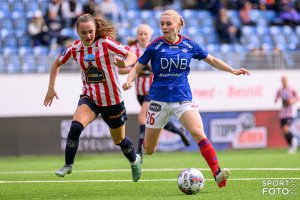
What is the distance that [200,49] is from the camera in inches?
413

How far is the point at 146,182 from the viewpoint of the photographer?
11508mm

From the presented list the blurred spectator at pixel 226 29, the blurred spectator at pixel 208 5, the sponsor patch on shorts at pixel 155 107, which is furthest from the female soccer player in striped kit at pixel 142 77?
the blurred spectator at pixel 208 5

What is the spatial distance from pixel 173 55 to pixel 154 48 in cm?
28

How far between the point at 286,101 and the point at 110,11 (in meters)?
5.74

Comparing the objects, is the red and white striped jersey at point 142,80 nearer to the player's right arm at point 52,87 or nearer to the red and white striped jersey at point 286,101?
the player's right arm at point 52,87

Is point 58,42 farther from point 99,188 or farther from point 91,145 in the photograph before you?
point 99,188

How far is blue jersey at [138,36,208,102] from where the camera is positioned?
10258 millimetres

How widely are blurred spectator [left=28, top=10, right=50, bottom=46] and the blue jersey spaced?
11.6 meters

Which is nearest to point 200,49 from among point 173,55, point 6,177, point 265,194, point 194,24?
point 173,55

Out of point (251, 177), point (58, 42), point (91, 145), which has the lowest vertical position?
point (91, 145)

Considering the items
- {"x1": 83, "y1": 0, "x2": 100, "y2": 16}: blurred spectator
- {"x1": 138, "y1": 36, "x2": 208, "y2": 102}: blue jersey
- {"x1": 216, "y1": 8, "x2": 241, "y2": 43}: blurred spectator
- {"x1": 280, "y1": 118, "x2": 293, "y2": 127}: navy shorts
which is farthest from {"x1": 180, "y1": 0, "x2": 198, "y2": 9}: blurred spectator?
{"x1": 138, "y1": 36, "x2": 208, "y2": 102}: blue jersey

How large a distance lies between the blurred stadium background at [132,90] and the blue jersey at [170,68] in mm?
9478

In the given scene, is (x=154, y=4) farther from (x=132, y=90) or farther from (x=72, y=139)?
(x=72, y=139)

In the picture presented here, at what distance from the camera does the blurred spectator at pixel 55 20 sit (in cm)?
2166
